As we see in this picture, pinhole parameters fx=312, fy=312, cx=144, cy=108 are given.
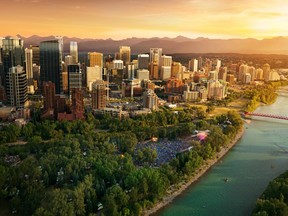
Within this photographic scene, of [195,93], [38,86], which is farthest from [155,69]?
[38,86]

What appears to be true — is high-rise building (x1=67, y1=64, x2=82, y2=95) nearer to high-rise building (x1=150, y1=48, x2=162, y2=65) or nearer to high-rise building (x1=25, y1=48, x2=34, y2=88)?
high-rise building (x1=25, y1=48, x2=34, y2=88)

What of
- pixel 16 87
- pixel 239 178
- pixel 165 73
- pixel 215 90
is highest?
pixel 165 73

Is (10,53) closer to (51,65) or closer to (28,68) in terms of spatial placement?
(28,68)

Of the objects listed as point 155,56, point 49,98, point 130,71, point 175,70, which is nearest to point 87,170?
point 49,98

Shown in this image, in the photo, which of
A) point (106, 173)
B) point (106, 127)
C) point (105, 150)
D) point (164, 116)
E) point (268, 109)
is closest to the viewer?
point (106, 173)

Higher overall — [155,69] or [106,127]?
[155,69]

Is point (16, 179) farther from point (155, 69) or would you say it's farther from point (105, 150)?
point (155, 69)

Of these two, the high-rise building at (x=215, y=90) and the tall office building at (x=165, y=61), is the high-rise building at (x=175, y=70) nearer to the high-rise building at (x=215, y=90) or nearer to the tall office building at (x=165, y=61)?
the tall office building at (x=165, y=61)
